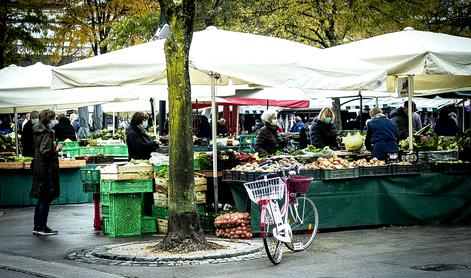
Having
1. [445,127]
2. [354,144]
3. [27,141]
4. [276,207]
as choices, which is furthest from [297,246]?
[445,127]

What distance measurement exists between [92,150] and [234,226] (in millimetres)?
13393

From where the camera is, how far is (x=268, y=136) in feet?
56.2

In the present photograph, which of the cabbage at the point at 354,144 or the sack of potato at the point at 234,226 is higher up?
the cabbage at the point at 354,144

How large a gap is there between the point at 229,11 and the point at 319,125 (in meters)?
14.7

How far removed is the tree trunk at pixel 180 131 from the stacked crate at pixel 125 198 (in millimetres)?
2228

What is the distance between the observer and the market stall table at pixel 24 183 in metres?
20.6

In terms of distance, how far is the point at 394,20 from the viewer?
31.2m

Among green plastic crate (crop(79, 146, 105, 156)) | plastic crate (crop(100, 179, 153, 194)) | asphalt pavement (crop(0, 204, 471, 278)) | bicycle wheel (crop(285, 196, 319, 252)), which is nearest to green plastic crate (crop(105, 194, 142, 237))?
plastic crate (crop(100, 179, 153, 194))

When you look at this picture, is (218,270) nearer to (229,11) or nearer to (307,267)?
(307,267)

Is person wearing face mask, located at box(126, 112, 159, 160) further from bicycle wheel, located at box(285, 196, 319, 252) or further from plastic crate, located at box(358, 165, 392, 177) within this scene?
bicycle wheel, located at box(285, 196, 319, 252)

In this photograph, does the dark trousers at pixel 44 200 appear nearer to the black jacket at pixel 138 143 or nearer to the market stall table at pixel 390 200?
the black jacket at pixel 138 143

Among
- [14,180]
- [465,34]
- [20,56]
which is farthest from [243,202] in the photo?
[20,56]

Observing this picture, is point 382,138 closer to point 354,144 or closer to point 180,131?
point 354,144

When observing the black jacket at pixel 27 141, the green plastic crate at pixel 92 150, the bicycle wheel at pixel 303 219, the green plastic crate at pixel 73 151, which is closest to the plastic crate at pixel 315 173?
the bicycle wheel at pixel 303 219
